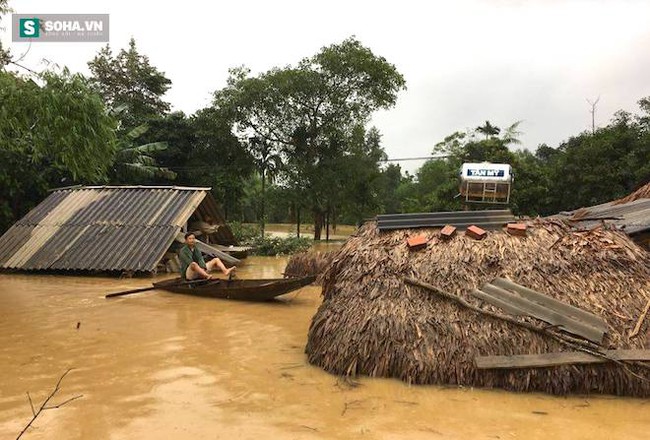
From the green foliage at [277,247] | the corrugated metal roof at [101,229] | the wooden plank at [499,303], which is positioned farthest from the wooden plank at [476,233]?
the green foliage at [277,247]

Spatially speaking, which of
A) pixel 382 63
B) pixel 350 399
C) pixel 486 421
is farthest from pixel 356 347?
pixel 382 63

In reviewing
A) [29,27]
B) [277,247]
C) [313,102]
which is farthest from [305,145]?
[29,27]

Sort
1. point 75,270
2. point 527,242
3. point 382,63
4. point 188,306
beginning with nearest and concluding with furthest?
point 527,242
point 188,306
point 75,270
point 382,63

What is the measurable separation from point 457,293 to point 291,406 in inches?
76.2

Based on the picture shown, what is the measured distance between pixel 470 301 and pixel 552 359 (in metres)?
0.86

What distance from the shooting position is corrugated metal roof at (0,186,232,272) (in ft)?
40.7

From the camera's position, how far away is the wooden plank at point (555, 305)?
4746 mm

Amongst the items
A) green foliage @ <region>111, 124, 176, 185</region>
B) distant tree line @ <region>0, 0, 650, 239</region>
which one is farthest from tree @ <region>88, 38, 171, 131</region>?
green foliage @ <region>111, 124, 176, 185</region>

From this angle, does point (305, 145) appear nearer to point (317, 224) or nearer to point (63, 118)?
point (317, 224)

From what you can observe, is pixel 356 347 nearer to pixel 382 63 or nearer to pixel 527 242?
pixel 527 242

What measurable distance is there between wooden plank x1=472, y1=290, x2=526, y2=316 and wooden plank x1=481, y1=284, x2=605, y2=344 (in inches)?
1.4

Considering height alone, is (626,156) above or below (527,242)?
above

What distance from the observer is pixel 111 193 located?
1496 cm

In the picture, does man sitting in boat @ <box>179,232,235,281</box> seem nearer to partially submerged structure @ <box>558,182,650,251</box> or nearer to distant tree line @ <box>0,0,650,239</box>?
partially submerged structure @ <box>558,182,650,251</box>
